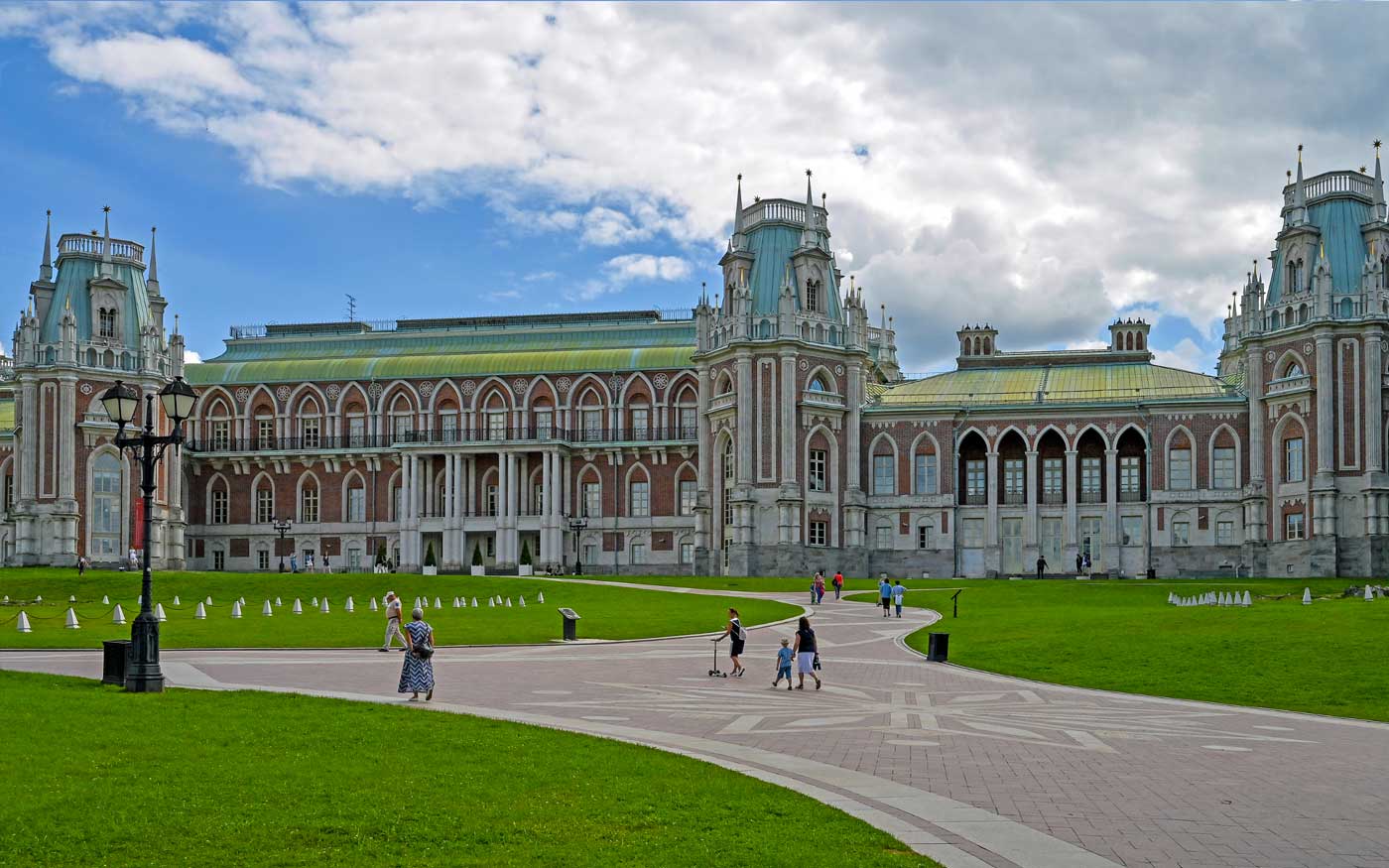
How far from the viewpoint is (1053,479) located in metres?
86.1

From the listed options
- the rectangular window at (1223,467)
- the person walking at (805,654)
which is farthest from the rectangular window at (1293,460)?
the person walking at (805,654)

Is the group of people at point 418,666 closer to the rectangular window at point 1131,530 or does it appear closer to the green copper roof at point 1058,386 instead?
the green copper roof at point 1058,386

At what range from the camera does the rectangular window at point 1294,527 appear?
246ft

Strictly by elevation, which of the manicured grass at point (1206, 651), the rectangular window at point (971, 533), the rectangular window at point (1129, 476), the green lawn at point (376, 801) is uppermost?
the rectangular window at point (1129, 476)

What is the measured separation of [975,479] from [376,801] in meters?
75.2

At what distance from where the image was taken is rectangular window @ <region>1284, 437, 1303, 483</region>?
76188 millimetres

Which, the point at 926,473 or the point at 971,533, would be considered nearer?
the point at 971,533

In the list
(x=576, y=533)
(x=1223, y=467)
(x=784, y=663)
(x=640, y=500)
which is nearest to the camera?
(x=784, y=663)

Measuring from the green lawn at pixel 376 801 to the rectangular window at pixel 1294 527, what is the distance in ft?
211

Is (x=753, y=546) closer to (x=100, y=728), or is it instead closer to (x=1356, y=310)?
(x=1356, y=310)

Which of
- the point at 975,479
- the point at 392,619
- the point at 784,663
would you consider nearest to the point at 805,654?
the point at 784,663

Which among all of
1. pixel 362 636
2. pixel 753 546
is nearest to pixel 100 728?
pixel 362 636

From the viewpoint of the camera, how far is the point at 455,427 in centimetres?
10094

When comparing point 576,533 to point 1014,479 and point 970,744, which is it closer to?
point 1014,479
